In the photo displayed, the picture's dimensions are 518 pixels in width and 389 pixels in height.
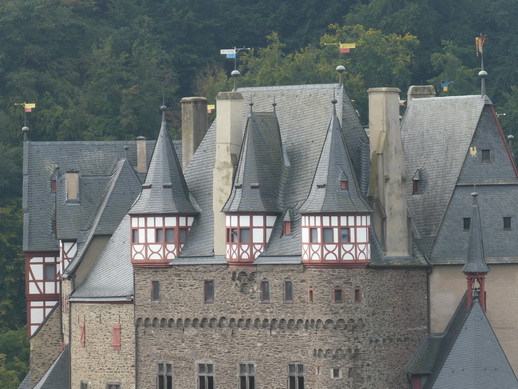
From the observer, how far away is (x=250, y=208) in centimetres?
9956

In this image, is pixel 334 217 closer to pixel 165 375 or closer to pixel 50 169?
pixel 165 375

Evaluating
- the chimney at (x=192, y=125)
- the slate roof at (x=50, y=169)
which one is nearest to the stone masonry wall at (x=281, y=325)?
Result: the chimney at (x=192, y=125)

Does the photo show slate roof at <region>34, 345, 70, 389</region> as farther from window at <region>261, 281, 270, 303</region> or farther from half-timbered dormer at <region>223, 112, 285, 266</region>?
window at <region>261, 281, 270, 303</region>

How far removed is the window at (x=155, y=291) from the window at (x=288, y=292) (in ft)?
17.8

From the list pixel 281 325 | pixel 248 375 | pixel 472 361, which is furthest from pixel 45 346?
pixel 472 361

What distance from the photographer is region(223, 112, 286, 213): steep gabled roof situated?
99750 mm

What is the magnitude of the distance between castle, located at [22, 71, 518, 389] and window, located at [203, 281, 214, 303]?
50 millimetres

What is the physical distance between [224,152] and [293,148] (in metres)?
2.44

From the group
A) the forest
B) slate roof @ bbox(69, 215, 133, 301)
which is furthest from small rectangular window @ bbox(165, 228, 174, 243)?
the forest

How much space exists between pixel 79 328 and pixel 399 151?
14.7 meters

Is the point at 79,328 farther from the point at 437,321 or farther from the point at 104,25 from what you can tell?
the point at 104,25

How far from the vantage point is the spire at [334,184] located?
97812 millimetres

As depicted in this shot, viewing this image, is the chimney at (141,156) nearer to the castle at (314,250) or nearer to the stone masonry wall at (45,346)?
the stone masonry wall at (45,346)

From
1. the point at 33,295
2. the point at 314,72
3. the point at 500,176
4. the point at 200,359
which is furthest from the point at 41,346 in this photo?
the point at 314,72
